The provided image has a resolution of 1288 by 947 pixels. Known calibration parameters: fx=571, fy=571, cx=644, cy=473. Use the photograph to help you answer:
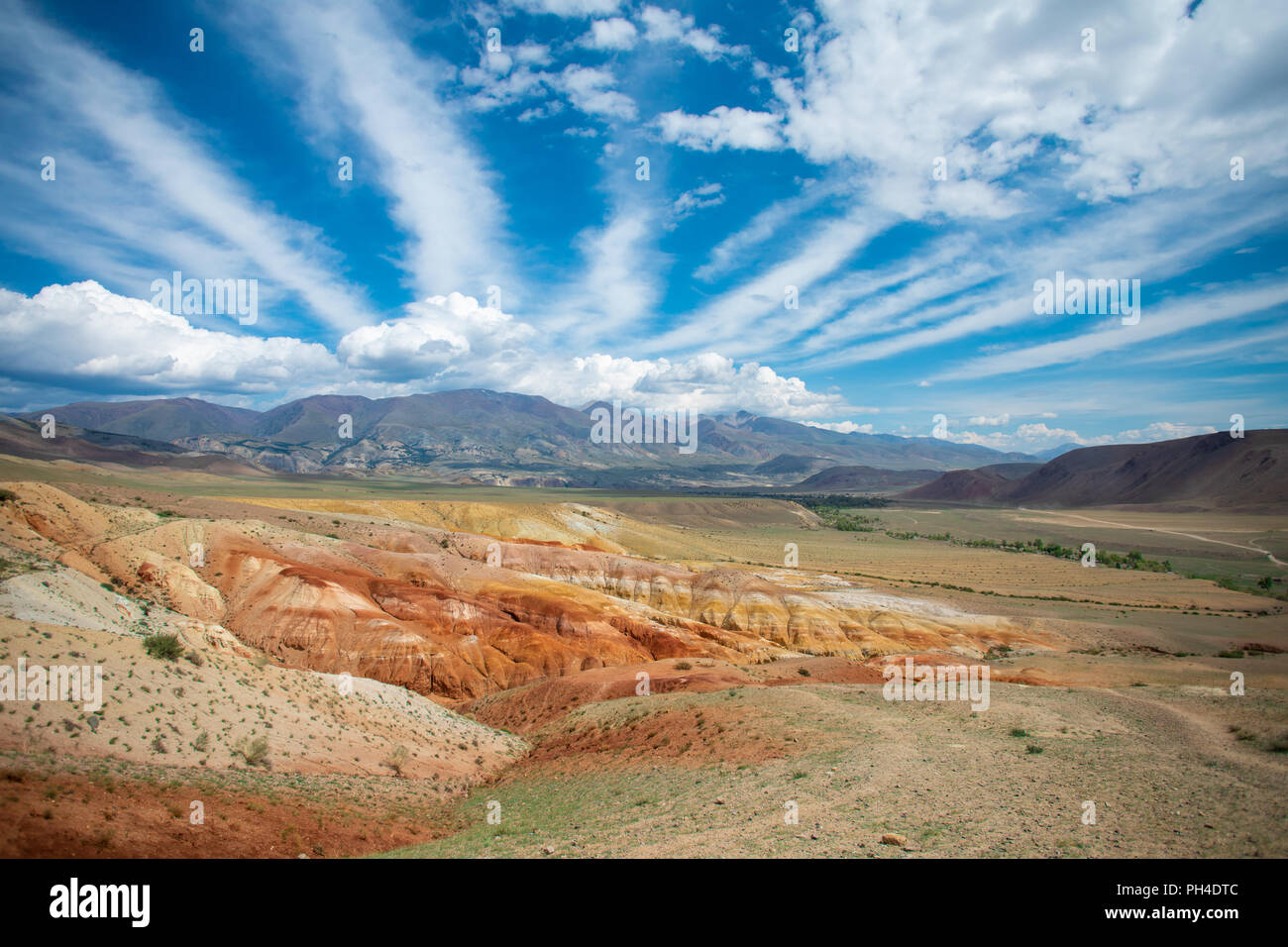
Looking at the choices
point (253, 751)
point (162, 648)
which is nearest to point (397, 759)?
point (253, 751)

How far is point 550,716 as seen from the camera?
2752 cm

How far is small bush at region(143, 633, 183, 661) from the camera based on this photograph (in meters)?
18.0

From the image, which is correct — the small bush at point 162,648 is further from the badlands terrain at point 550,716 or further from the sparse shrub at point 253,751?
the sparse shrub at point 253,751

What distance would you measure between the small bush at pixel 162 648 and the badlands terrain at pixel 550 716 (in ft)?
0.35

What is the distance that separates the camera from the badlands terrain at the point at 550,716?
37.1 ft

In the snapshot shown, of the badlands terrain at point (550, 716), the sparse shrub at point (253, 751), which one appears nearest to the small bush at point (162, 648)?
the badlands terrain at point (550, 716)

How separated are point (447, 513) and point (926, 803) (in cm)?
8464
